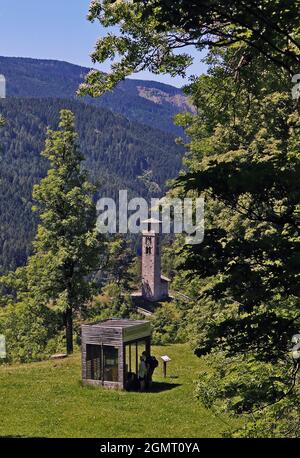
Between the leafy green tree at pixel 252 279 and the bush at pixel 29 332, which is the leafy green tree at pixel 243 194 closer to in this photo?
the leafy green tree at pixel 252 279

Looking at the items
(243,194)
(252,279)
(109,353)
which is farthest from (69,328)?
(252,279)

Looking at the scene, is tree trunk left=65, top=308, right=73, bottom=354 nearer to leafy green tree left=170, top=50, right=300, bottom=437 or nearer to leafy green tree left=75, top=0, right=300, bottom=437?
leafy green tree left=75, top=0, right=300, bottom=437

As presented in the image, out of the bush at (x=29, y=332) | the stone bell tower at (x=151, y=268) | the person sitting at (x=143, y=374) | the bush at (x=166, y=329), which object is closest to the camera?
the person sitting at (x=143, y=374)

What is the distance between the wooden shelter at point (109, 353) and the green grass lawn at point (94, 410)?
551 millimetres

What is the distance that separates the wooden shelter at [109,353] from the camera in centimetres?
2416

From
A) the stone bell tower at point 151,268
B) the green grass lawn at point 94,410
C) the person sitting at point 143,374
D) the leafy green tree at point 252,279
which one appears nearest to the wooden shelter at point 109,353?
the person sitting at point 143,374

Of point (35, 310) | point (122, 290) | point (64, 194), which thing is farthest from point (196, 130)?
point (122, 290)

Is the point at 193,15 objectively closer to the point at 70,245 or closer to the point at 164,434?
the point at 164,434

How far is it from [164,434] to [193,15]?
13.5 m

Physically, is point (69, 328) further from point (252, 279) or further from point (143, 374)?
point (252, 279)

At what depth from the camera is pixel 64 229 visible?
35.0 metres

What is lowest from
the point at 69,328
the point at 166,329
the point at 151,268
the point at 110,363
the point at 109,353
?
the point at 151,268

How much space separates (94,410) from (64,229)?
1587 centimetres
